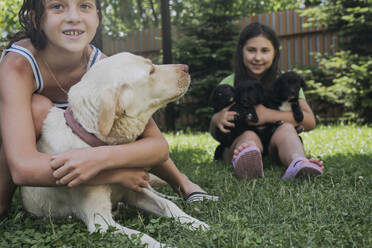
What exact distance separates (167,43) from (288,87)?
16.3ft

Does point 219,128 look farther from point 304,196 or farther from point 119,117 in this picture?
point 119,117

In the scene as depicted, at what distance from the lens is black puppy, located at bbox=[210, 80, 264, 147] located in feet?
12.9

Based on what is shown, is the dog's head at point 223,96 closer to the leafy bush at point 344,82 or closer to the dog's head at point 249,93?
the dog's head at point 249,93

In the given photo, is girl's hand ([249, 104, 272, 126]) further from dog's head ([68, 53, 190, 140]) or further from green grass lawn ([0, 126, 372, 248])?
dog's head ([68, 53, 190, 140])

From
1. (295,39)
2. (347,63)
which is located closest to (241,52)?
(347,63)

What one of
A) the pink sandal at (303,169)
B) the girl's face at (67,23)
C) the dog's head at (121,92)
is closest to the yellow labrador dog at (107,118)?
the dog's head at (121,92)

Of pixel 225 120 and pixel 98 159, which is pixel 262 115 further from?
pixel 98 159

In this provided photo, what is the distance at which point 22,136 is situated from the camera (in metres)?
2.15

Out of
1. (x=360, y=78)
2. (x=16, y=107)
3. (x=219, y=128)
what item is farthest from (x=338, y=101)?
(x=16, y=107)

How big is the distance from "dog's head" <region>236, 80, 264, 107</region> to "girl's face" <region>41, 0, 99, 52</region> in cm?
190

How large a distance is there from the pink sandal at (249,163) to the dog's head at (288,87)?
44.5 inches

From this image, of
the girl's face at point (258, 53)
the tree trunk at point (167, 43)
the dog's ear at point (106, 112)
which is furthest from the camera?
the tree trunk at point (167, 43)

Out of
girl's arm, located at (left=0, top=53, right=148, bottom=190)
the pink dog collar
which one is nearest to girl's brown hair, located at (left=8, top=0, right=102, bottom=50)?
girl's arm, located at (left=0, top=53, right=148, bottom=190)

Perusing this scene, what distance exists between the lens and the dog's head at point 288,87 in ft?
13.5
